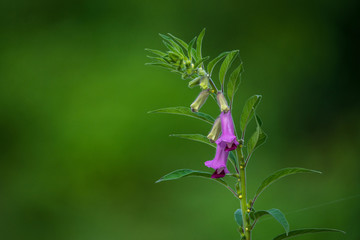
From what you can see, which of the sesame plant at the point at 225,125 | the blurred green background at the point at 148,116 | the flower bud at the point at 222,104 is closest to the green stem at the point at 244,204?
the sesame plant at the point at 225,125

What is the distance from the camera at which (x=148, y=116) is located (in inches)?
137

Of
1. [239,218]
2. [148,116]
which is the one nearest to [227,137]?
[239,218]

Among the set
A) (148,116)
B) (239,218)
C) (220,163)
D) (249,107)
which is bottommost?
(239,218)

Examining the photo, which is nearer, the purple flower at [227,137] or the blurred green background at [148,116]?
the purple flower at [227,137]

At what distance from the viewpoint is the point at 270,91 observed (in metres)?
3.55

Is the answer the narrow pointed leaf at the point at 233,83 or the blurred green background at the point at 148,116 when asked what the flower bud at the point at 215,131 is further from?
the blurred green background at the point at 148,116

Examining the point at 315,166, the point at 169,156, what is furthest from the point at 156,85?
the point at 315,166

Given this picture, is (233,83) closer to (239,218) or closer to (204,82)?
(204,82)

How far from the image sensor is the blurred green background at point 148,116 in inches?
128

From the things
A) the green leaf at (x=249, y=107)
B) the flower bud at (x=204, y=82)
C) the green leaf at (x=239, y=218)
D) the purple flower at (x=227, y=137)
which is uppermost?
the flower bud at (x=204, y=82)

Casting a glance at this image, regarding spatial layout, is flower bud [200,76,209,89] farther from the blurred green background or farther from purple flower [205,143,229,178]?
the blurred green background

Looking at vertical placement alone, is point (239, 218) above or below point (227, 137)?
below

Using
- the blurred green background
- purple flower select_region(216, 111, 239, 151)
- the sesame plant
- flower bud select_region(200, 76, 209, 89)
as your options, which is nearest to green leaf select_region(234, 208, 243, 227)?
the sesame plant

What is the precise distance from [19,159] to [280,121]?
6.93 feet
